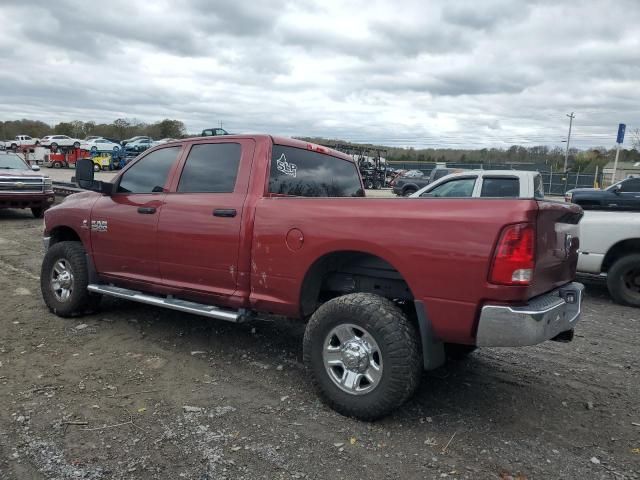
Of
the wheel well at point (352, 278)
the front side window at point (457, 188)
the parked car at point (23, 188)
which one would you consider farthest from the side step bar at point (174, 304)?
the parked car at point (23, 188)

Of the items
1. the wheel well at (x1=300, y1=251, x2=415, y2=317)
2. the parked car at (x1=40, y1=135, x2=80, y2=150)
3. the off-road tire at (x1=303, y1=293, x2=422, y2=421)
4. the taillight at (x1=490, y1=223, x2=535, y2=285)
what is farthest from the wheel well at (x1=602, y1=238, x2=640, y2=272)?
the parked car at (x1=40, y1=135, x2=80, y2=150)

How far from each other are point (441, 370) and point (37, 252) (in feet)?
25.7

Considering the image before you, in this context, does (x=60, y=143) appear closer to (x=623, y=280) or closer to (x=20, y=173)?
(x=20, y=173)

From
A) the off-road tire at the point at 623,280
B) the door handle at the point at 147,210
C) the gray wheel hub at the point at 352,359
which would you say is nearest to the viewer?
the gray wheel hub at the point at 352,359

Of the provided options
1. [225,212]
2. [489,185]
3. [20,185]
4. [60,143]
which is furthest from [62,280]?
[60,143]

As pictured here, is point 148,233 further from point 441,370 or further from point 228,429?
point 441,370

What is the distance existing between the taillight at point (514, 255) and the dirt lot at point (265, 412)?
3.56 feet

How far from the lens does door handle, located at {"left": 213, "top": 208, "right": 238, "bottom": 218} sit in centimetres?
410

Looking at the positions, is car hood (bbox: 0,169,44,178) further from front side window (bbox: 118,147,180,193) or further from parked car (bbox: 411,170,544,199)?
parked car (bbox: 411,170,544,199)

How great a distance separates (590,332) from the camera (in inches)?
A: 221

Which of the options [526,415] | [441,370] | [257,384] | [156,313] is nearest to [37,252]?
[156,313]

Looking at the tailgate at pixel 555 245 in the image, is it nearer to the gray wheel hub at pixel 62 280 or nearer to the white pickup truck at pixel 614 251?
the white pickup truck at pixel 614 251

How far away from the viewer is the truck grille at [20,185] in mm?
12764

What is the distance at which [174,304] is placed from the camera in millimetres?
4473
